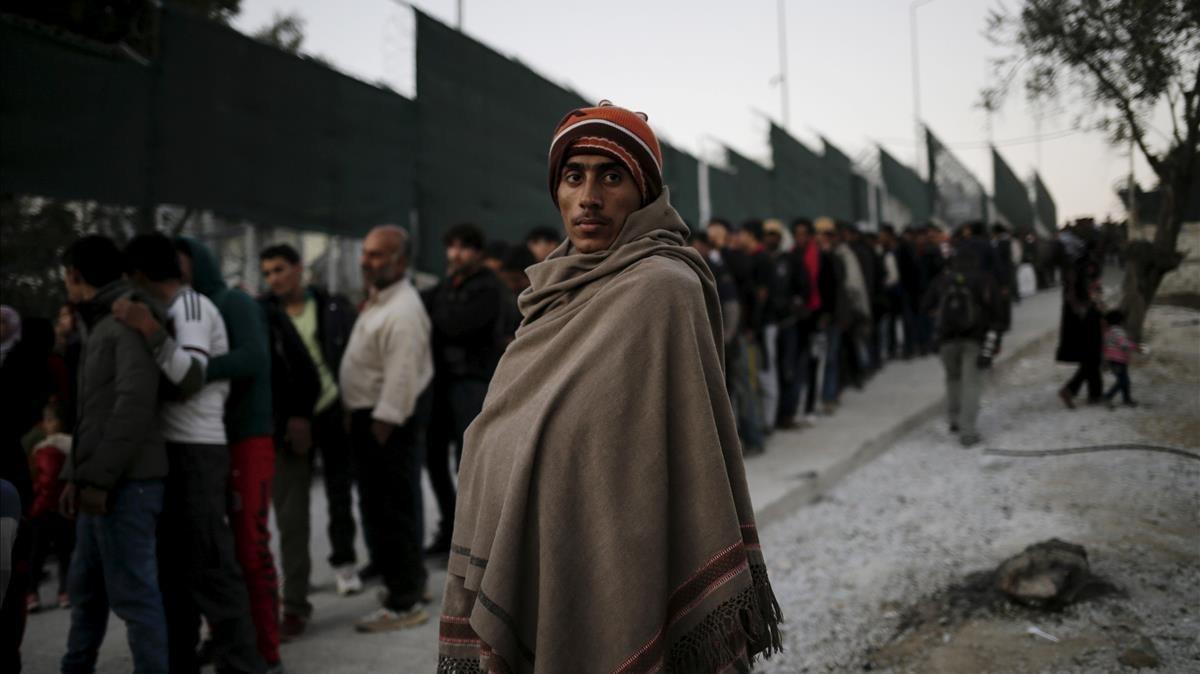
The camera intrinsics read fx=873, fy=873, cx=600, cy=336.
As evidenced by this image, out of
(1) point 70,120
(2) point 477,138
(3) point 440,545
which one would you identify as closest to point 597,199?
(3) point 440,545

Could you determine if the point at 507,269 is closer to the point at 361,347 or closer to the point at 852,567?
the point at 361,347

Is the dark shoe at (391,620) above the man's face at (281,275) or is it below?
below

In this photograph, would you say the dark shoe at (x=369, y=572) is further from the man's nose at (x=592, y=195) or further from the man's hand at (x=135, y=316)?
the man's nose at (x=592, y=195)

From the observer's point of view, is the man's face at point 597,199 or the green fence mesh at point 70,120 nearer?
the man's face at point 597,199

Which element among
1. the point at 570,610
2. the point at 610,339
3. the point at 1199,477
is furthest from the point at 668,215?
the point at 1199,477

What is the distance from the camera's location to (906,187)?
21031 millimetres

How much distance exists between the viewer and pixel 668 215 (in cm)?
202

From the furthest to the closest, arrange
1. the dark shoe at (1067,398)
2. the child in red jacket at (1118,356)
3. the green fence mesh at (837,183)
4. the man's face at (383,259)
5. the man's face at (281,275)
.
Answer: the green fence mesh at (837,183)
the dark shoe at (1067,398)
the child in red jacket at (1118,356)
the man's face at (281,275)
the man's face at (383,259)

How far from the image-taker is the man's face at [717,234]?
767 cm

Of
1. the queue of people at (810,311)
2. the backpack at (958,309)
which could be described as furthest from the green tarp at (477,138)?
the backpack at (958,309)

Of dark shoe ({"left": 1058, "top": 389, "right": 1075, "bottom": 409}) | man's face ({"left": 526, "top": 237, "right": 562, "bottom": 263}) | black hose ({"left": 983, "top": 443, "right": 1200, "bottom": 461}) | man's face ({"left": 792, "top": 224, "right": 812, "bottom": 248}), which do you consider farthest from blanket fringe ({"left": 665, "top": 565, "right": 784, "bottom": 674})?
man's face ({"left": 792, "top": 224, "right": 812, "bottom": 248})

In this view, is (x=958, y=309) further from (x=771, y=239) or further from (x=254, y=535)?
(x=254, y=535)

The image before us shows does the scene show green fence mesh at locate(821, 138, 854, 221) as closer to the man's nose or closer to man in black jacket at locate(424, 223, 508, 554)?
man in black jacket at locate(424, 223, 508, 554)

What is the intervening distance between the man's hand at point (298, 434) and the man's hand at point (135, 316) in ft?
3.70
